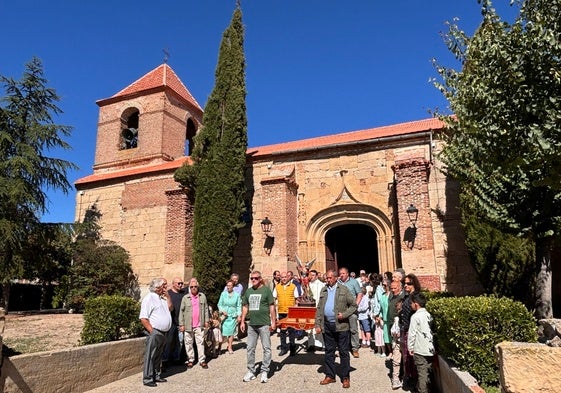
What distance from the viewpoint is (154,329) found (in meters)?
6.28

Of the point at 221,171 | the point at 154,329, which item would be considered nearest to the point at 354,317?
the point at 154,329

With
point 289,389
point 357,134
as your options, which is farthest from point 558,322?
point 357,134

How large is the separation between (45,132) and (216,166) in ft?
24.0

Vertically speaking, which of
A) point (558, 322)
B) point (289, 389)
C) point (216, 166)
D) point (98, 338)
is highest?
point (216, 166)

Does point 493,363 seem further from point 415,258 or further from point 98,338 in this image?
point 415,258

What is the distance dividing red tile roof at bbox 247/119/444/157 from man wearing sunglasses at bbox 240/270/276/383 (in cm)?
776

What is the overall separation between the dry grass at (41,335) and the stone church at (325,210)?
3.78 meters

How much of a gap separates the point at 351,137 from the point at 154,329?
10044mm

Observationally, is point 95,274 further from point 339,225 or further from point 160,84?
point 160,84

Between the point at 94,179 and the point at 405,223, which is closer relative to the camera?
the point at 405,223

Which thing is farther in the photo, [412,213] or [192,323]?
[412,213]

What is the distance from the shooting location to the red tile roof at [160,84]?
21875 millimetres

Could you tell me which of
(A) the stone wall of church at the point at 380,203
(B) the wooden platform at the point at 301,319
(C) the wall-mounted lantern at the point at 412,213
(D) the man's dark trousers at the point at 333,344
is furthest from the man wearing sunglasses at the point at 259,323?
(C) the wall-mounted lantern at the point at 412,213

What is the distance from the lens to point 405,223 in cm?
1148
